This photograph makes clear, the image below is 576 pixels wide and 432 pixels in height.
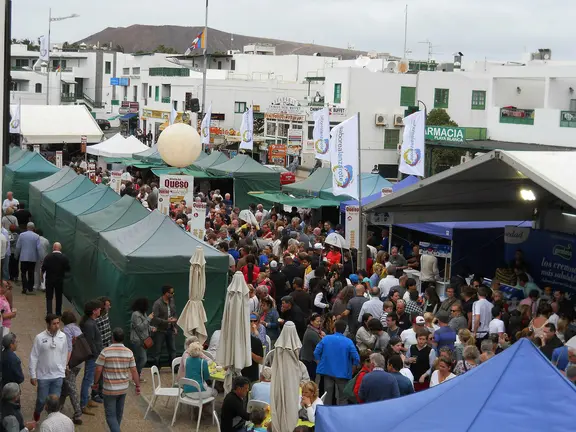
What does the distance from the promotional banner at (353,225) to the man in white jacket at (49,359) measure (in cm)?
727

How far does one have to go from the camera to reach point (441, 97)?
53625 millimetres

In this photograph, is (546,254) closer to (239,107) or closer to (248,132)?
(248,132)

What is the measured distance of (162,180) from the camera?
19.2 meters

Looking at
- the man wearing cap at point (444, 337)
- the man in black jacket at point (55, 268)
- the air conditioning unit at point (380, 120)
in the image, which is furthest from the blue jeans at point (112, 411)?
the air conditioning unit at point (380, 120)

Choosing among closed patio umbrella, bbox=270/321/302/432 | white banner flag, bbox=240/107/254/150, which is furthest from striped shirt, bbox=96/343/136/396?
white banner flag, bbox=240/107/254/150

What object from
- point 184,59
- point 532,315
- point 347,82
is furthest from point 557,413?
point 184,59

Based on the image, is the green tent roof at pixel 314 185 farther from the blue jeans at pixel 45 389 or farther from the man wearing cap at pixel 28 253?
the blue jeans at pixel 45 389

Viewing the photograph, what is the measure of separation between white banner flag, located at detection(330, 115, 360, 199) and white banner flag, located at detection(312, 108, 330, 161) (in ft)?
24.4

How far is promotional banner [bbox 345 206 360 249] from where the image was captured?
661 inches

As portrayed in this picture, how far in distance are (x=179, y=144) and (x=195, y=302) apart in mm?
7329

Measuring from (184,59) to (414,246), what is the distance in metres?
65.9

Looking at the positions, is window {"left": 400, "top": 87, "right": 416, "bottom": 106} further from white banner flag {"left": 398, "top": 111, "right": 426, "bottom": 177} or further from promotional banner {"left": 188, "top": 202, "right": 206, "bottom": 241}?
promotional banner {"left": 188, "top": 202, "right": 206, "bottom": 241}

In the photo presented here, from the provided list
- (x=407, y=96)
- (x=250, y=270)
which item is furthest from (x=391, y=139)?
(x=250, y=270)

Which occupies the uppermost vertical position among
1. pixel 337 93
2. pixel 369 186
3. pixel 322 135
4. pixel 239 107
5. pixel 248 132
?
pixel 337 93
